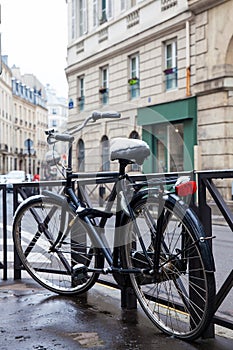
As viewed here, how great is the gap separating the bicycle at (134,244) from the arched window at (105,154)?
77mm

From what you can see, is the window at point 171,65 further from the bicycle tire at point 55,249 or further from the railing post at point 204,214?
the railing post at point 204,214

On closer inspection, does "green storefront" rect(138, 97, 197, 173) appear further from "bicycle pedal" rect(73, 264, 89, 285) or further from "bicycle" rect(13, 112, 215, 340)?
"bicycle pedal" rect(73, 264, 89, 285)

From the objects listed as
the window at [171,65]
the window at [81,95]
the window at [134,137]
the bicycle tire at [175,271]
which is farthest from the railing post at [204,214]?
the window at [171,65]

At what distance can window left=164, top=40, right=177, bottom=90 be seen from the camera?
60.9 feet

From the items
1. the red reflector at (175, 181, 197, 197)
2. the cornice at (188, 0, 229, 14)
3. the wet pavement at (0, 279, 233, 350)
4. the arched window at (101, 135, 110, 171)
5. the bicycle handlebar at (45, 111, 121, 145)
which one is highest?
the cornice at (188, 0, 229, 14)

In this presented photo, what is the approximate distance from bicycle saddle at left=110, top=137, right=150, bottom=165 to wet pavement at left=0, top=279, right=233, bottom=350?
1131mm

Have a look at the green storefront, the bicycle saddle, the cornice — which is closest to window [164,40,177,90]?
the cornice

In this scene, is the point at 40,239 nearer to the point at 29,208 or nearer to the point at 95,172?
the point at 29,208

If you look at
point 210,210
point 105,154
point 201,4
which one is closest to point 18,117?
point 201,4

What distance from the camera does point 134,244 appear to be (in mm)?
3775

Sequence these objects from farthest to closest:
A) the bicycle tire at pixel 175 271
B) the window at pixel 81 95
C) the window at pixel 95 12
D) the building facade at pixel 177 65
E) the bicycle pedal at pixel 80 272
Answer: the building facade at pixel 177 65
the window at pixel 81 95
the window at pixel 95 12
the bicycle pedal at pixel 80 272
the bicycle tire at pixel 175 271

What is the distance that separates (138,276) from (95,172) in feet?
3.04

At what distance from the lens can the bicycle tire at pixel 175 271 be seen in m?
3.12

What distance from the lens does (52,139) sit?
4.39 metres
